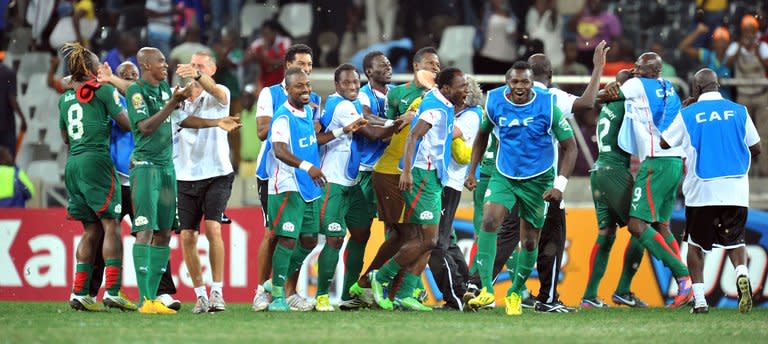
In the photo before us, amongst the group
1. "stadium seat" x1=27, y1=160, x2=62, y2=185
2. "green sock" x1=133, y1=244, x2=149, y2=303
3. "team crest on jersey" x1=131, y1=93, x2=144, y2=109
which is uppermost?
"team crest on jersey" x1=131, y1=93, x2=144, y2=109

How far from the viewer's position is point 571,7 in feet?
62.1

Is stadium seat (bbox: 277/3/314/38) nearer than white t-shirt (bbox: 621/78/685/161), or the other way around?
white t-shirt (bbox: 621/78/685/161)

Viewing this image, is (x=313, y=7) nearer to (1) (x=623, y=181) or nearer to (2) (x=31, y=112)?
(2) (x=31, y=112)

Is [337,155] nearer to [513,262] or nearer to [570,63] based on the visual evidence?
[513,262]

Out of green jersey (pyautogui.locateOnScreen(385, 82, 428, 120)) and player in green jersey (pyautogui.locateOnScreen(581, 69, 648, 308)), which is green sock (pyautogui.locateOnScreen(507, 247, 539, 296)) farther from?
player in green jersey (pyautogui.locateOnScreen(581, 69, 648, 308))

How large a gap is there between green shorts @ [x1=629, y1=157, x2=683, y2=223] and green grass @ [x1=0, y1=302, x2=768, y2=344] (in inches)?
45.7

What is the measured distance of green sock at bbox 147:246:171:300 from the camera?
37.2ft

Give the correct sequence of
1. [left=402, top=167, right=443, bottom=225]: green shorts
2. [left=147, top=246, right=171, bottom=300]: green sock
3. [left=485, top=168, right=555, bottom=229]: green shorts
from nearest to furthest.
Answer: [left=147, top=246, right=171, bottom=300]: green sock
[left=485, top=168, right=555, bottom=229]: green shorts
[left=402, top=167, right=443, bottom=225]: green shorts

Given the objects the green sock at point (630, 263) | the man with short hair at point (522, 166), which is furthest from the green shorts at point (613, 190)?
the man with short hair at point (522, 166)

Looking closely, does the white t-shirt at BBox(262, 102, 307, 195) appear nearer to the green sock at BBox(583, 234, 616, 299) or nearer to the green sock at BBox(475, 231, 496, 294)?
the green sock at BBox(475, 231, 496, 294)

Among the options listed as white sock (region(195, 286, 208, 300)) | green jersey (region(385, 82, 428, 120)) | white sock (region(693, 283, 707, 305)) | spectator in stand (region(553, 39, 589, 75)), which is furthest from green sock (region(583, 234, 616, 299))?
spectator in stand (region(553, 39, 589, 75))

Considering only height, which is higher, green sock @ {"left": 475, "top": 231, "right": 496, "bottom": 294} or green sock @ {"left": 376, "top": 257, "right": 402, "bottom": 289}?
green sock @ {"left": 475, "top": 231, "right": 496, "bottom": 294}

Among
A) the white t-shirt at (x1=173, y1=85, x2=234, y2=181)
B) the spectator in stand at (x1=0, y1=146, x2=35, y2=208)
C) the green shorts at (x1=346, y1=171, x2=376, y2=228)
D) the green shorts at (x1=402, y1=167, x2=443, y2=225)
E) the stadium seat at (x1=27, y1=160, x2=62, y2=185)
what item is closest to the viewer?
the green shorts at (x1=402, y1=167, x2=443, y2=225)

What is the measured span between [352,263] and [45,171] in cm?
616
